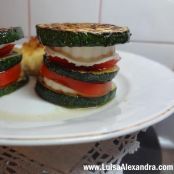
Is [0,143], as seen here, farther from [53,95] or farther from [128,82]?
[128,82]

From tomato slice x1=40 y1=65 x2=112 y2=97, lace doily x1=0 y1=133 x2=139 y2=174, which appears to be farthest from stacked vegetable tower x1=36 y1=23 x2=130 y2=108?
lace doily x1=0 y1=133 x2=139 y2=174

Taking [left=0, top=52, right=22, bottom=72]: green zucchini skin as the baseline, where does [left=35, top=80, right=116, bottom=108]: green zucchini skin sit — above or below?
below

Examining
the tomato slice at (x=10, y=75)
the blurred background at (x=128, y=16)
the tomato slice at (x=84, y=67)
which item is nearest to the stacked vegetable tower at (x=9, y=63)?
the tomato slice at (x=10, y=75)

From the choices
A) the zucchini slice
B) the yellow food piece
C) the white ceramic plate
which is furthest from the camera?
the yellow food piece

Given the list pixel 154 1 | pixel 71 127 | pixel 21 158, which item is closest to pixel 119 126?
pixel 71 127

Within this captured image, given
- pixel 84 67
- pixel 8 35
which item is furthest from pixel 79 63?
pixel 8 35

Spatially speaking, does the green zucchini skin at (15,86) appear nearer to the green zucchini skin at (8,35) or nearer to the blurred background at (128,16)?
the green zucchini skin at (8,35)

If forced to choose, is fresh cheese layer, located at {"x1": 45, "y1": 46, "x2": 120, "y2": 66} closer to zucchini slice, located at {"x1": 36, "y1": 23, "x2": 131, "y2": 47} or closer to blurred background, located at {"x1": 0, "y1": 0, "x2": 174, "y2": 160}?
zucchini slice, located at {"x1": 36, "y1": 23, "x2": 131, "y2": 47}
